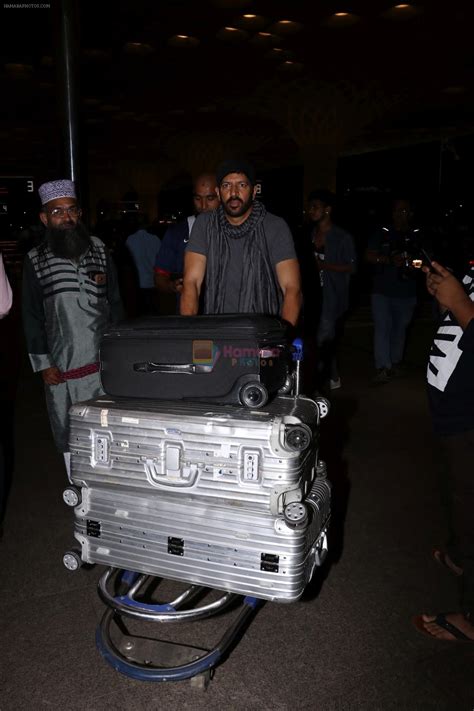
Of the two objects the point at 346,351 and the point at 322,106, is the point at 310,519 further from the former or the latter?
the point at 322,106

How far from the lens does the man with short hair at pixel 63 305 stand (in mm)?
3211

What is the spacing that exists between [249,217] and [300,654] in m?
1.81

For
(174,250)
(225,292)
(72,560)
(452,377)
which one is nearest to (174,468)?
(72,560)

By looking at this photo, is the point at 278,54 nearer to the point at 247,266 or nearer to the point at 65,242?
the point at 65,242

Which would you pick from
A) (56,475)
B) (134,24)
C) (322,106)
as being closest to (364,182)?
(322,106)

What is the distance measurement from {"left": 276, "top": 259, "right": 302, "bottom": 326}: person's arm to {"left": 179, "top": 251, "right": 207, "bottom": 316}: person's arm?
354 millimetres

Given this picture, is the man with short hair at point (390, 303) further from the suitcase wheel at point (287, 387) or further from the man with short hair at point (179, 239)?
the suitcase wheel at point (287, 387)

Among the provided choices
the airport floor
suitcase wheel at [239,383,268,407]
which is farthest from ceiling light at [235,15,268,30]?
suitcase wheel at [239,383,268,407]

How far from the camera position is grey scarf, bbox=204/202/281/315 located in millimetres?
2674

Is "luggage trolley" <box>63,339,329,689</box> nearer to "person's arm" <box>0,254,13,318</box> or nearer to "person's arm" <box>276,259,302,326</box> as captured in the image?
"person's arm" <box>276,259,302,326</box>

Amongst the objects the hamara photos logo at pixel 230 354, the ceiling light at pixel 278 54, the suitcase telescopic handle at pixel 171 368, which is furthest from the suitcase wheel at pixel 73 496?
the ceiling light at pixel 278 54

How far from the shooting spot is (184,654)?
2.30 meters

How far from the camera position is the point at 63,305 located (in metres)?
3.22

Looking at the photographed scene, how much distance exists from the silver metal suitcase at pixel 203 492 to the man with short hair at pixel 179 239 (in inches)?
85.3
